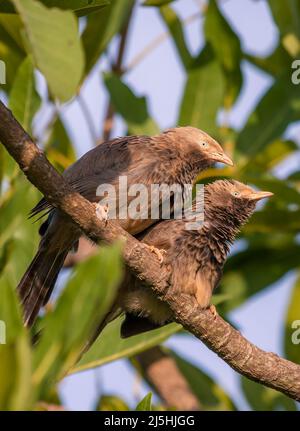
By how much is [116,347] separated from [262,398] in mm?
1482

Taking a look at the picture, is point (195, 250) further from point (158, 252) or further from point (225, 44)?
point (225, 44)

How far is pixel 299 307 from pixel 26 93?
2.54m

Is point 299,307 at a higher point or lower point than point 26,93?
lower

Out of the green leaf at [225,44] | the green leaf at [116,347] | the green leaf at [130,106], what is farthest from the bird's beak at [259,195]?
the green leaf at [225,44]

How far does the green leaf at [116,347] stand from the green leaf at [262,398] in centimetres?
134

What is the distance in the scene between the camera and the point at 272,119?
19.5ft

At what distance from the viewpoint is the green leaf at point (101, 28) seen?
5.53 m

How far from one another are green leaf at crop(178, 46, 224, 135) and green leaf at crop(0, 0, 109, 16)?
2.40m

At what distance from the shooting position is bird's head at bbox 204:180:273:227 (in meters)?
4.92

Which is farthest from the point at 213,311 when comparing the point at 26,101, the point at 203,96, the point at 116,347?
the point at 203,96
